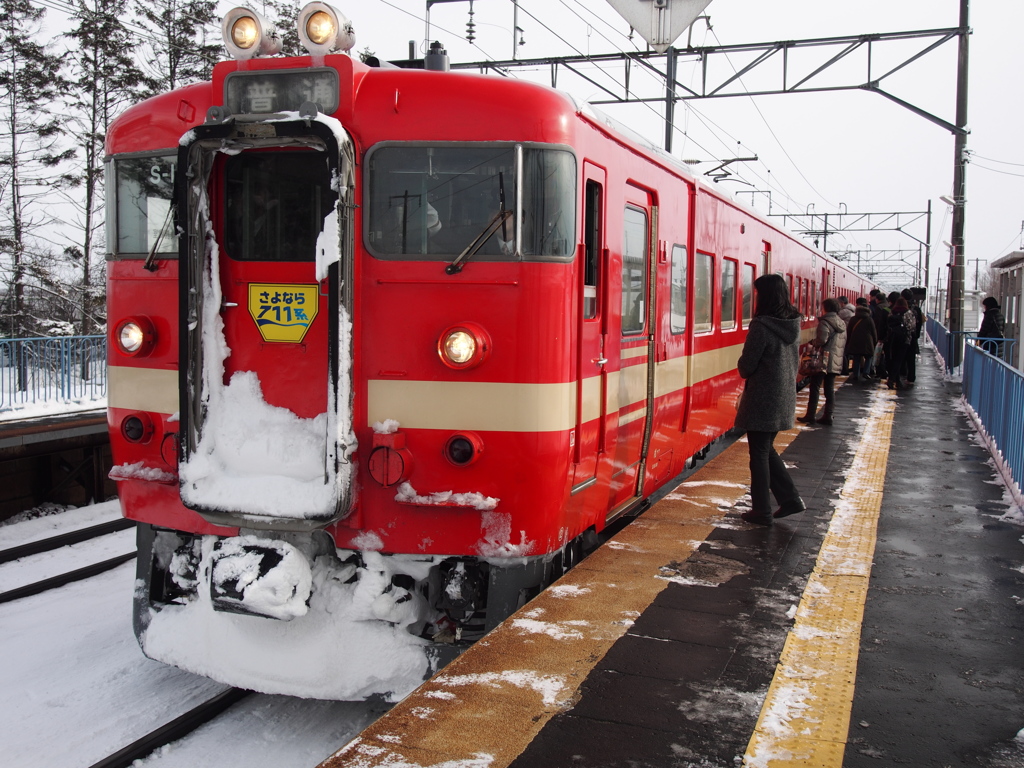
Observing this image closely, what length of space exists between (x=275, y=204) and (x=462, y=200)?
91 cm

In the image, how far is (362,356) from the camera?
4207mm

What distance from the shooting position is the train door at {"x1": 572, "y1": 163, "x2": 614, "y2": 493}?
4.56m

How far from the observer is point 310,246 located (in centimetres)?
426

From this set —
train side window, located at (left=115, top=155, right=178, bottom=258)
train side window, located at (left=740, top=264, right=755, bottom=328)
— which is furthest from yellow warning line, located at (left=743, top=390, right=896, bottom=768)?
train side window, located at (left=740, top=264, right=755, bottom=328)

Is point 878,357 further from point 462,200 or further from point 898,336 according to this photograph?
point 462,200

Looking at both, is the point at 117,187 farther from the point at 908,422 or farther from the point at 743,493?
the point at 908,422

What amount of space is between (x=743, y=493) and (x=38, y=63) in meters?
20.1

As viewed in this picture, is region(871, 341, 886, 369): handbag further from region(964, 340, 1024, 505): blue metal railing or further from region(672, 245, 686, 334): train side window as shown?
region(672, 245, 686, 334): train side window

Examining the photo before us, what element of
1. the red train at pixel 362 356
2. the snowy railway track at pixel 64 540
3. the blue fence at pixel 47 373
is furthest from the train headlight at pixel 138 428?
the blue fence at pixel 47 373

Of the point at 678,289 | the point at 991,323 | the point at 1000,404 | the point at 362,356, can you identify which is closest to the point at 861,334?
the point at 991,323

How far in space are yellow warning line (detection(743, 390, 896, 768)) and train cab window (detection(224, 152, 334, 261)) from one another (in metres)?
2.81

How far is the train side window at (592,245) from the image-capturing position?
4.67m

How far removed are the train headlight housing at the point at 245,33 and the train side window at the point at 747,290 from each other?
6507 millimetres

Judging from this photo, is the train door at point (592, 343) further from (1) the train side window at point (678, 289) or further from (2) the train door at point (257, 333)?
(1) the train side window at point (678, 289)
